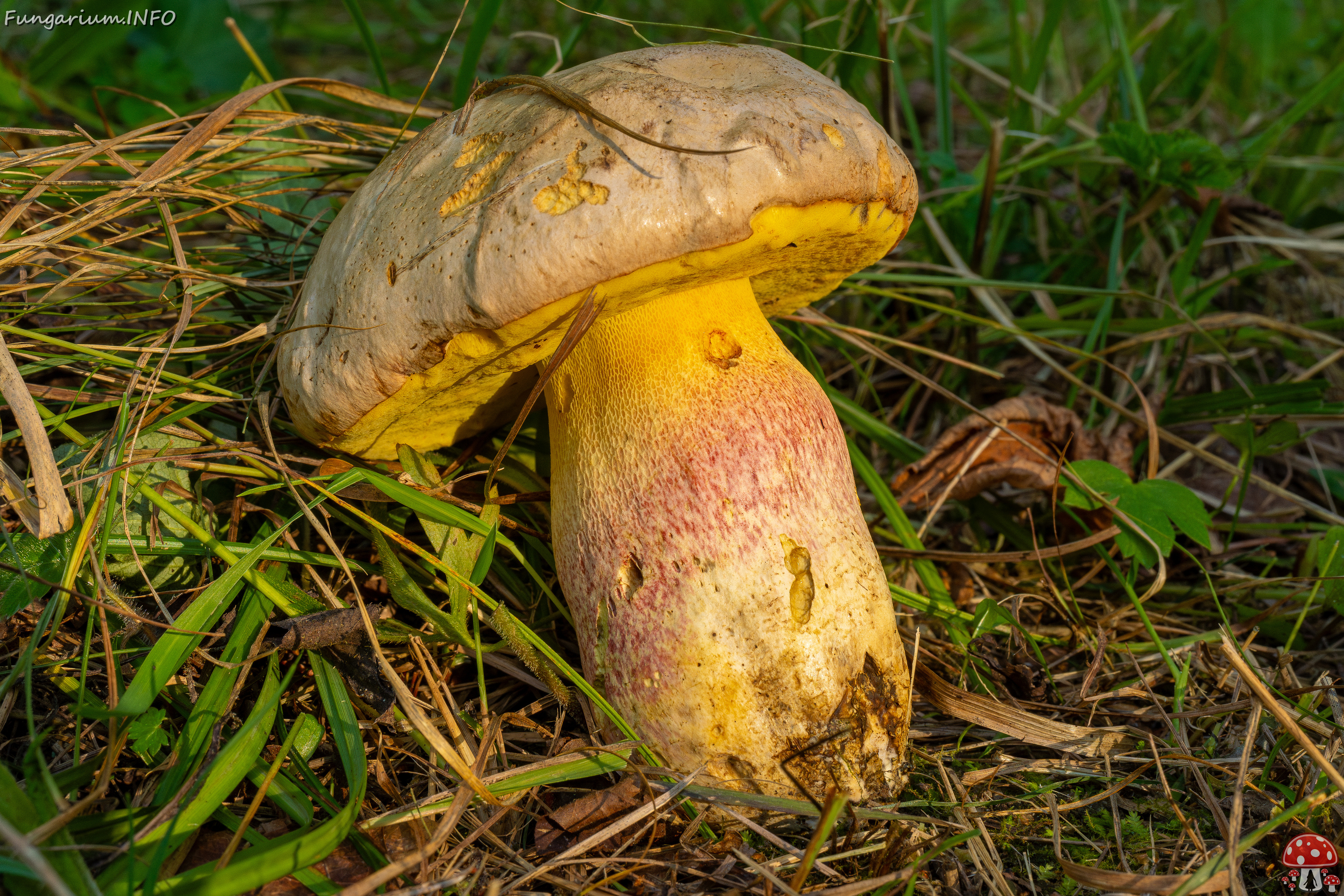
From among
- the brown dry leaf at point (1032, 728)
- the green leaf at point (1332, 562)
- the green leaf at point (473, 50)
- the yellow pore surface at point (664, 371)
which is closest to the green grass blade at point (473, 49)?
the green leaf at point (473, 50)

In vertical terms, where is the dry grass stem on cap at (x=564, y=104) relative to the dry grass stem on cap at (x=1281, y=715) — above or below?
above

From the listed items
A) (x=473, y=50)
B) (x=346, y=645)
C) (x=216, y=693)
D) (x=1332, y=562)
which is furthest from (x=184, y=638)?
(x=1332, y=562)

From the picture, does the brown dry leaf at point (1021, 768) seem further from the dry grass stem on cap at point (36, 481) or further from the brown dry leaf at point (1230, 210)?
the brown dry leaf at point (1230, 210)

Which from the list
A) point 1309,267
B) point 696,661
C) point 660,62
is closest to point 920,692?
point 696,661

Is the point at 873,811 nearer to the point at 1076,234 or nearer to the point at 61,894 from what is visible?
the point at 61,894

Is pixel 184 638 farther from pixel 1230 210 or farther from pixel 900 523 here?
pixel 1230 210
